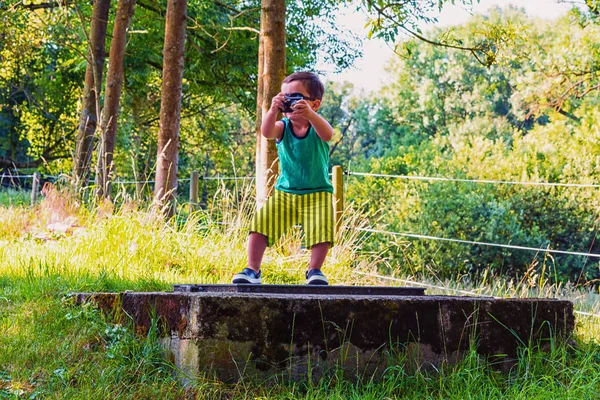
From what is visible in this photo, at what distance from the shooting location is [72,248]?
6449 millimetres

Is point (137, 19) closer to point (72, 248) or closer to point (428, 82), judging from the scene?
point (72, 248)

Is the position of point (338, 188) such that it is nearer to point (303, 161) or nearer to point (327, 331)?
point (303, 161)

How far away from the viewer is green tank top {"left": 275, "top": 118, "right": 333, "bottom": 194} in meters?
4.43

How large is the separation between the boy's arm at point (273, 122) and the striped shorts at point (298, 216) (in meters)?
0.36

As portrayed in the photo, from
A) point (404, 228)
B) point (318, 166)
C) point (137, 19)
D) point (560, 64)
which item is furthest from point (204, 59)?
point (318, 166)

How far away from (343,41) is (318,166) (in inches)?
670

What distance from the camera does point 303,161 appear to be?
14.6 ft

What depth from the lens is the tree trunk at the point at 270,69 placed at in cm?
694

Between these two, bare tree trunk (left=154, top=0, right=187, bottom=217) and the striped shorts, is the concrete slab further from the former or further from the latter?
bare tree trunk (left=154, top=0, right=187, bottom=217)

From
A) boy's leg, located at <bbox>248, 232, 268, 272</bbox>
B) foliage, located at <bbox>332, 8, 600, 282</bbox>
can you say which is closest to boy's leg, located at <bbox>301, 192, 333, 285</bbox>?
boy's leg, located at <bbox>248, 232, 268, 272</bbox>

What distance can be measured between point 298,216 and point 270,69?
2899mm

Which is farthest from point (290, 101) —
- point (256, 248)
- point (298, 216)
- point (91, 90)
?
point (91, 90)

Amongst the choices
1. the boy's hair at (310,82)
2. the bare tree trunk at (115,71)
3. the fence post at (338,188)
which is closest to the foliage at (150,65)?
the bare tree trunk at (115,71)

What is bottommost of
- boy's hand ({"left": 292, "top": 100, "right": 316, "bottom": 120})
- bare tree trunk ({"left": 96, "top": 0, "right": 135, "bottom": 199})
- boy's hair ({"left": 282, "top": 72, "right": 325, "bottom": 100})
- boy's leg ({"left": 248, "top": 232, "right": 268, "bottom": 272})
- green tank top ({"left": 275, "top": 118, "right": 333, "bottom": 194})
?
boy's leg ({"left": 248, "top": 232, "right": 268, "bottom": 272})
